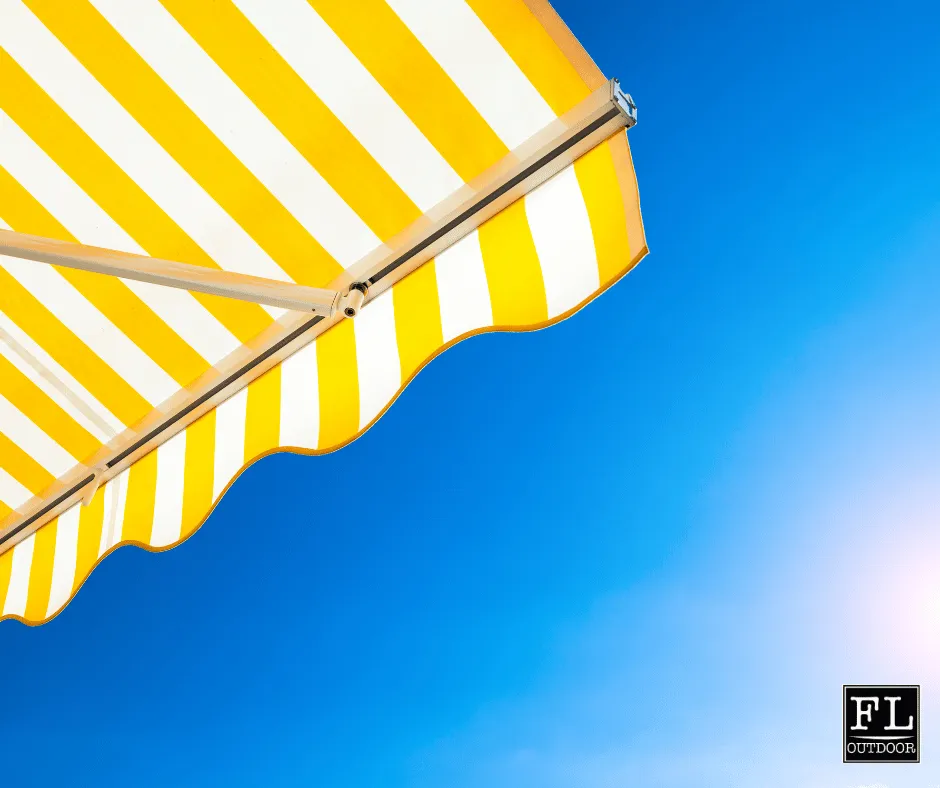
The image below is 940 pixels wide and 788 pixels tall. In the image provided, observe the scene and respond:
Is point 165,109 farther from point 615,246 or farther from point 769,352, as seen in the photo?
point 769,352

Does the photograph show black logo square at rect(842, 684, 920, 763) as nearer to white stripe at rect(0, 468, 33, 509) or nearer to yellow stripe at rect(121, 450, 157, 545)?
yellow stripe at rect(121, 450, 157, 545)

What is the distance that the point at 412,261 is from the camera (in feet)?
7.64

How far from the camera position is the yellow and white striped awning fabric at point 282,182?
1952 millimetres

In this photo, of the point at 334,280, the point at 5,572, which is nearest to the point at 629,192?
the point at 334,280

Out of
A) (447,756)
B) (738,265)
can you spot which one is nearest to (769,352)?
(738,265)

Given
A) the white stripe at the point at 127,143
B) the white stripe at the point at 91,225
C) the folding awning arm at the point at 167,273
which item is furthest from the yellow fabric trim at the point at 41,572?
the folding awning arm at the point at 167,273

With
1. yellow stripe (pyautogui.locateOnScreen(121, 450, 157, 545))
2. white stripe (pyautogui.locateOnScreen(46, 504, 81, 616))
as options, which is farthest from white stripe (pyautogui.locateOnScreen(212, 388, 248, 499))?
white stripe (pyautogui.locateOnScreen(46, 504, 81, 616))

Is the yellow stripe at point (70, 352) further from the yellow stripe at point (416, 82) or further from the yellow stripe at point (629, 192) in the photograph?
the yellow stripe at point (629, 192)

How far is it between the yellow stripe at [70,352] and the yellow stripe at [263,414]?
53cm

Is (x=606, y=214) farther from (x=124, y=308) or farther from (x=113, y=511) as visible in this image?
(x=113, y=511)

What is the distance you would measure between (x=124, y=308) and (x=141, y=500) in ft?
2.56

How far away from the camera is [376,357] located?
233 cm

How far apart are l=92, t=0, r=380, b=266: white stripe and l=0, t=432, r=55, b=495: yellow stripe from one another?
5.92 ft

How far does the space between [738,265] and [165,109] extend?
30.8 ft
